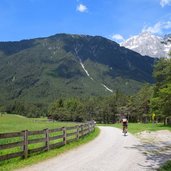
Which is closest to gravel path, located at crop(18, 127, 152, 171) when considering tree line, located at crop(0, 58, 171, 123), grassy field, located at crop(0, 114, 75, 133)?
grassy field, located at crop(0, 114, 75, 133)

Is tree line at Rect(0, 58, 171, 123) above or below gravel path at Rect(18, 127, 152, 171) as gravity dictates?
above

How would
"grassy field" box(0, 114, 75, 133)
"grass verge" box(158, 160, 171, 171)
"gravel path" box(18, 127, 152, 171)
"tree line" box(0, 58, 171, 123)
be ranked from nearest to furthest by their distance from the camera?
"gravel path" box(18, 127, 152, 171) < "grass verge" box(158, 160, 171, 171) < "grassy field" box(0, 114, 75, 133) < "tree line" box(0, 58, 171, 123)

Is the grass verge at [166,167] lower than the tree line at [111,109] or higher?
lower

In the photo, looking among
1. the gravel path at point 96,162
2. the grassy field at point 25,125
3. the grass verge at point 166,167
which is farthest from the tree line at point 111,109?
the grass verge at point 166,167

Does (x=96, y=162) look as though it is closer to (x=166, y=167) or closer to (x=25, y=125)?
(x=166, y=167)

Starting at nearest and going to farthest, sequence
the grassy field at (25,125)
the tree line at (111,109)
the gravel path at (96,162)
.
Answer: the gravel path at (96,162) → the grassy field at (25,125) → the tree line at (111,109)

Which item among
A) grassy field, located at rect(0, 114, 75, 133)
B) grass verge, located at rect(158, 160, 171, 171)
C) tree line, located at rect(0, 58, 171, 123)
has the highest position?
tree line, located at rect(0, 58, 171, 123)

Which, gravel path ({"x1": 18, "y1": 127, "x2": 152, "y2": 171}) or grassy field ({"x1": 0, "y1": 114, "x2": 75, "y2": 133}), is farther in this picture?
grassy field ({"x1": 0, "y1": 114, "x2": 75, "y2": 133})

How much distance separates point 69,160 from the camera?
18.3m

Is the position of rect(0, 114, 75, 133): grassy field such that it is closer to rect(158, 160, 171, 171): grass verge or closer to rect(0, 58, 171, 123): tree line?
rect(0, 58, 171, 123): tree line

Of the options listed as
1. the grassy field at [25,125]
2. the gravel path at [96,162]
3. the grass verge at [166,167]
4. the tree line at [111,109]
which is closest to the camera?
the gravel path at [96,162]

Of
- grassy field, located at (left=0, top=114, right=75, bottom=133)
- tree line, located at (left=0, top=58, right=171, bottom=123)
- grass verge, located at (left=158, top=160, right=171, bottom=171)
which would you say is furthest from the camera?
tree line, located at (left=0, top=58, right=171, bottom=123)

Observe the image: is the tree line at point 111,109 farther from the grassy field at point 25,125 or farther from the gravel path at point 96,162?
the gravel path at point 96,162

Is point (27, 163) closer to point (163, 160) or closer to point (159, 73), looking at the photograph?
point (163, 160)
